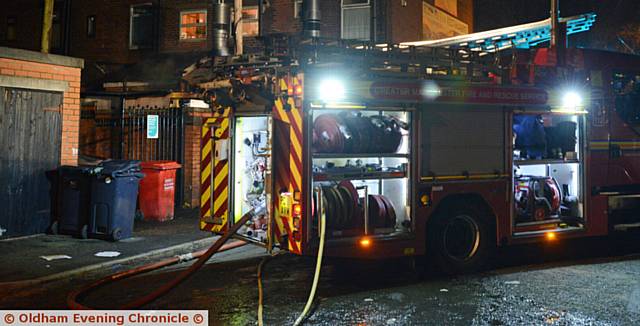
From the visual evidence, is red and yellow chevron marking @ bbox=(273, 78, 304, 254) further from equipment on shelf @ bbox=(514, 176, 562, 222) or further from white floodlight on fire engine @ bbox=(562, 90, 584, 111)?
white floodlight on fire engine @ bbox=(562, 90, 584, 111)

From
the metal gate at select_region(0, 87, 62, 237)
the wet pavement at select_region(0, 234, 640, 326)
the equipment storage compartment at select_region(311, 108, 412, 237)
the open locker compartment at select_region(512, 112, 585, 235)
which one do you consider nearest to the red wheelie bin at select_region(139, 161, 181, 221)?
the metal gate at select_region(0, 87, 62, 237)

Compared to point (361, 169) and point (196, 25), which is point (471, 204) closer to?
point (361, 169)

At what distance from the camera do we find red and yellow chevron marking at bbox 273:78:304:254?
6.62 meters

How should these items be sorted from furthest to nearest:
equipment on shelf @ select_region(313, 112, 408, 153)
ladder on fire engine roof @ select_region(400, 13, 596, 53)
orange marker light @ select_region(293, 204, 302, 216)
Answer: ladder on fire engine roof @ select_region(400, 13, 596, 53) < equipment on shelf @ select_region(313, 112, 408, 153) < orange marker light @ select_region(293, 204, 302, 216)

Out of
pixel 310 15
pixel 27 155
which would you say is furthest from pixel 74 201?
pixel 310 15

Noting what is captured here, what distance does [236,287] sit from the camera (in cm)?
695

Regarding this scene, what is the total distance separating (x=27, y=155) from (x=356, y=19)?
33.3 feet

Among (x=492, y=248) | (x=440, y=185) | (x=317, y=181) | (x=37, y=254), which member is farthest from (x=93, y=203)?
(x=492, y=248)

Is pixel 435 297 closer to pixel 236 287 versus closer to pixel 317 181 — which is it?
pixel 317 181

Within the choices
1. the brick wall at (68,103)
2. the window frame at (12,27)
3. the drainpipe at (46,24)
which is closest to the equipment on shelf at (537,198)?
the brick wall at (68,103)

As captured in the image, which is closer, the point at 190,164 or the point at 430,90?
the point at 430,90

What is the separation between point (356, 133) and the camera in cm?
→ 707

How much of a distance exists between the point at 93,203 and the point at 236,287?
3.95 metres

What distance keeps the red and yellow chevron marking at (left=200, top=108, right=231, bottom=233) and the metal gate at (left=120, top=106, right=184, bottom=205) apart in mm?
6389
